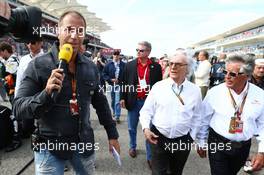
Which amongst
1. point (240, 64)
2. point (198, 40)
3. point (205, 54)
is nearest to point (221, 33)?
point (198, 40)

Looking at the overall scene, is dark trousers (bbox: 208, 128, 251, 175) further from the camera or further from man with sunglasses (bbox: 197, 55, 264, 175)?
the camera

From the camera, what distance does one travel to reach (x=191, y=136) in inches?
109

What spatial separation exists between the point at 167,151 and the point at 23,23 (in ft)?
5.85

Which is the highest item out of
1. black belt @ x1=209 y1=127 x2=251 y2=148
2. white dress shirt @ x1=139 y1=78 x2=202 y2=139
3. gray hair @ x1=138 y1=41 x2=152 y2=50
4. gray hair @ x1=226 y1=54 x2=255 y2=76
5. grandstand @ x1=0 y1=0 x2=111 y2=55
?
grandstand @ x1=0 y1=0 x2=111 y2=55

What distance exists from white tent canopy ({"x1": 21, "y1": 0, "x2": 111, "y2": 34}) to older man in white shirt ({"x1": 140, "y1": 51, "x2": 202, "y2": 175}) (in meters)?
35.7

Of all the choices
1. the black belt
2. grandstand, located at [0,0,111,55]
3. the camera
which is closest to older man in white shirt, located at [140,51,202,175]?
the black belt

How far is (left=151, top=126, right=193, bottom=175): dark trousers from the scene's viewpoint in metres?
2.70

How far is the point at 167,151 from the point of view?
8.93 ft

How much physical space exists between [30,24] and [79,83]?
1.84 feet

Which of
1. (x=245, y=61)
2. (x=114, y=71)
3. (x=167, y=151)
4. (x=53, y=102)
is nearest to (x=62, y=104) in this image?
(x=53, y=102)

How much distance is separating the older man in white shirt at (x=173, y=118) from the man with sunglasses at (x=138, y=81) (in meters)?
1.61

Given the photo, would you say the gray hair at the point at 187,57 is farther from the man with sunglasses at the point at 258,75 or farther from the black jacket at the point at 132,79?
the man with sunglasses at the point at 258,75

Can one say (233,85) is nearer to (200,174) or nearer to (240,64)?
(240,64)

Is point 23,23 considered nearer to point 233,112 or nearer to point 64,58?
point 64,58
